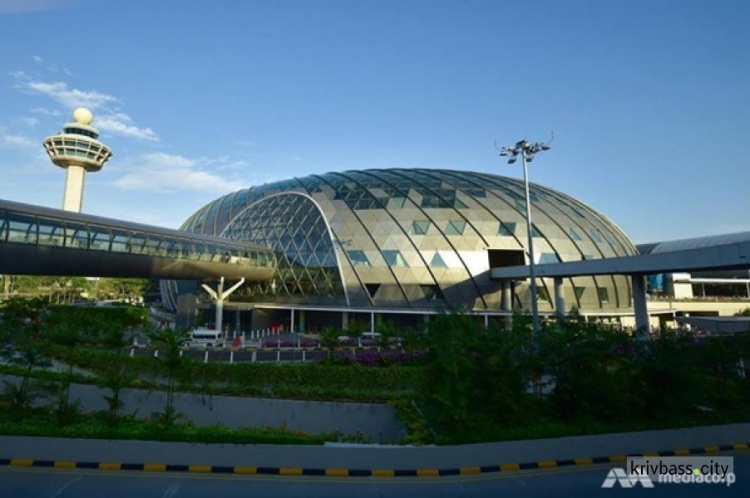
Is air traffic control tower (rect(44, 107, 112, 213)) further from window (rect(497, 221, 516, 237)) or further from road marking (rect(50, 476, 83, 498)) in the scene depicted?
road marking (rect(50, 476, 83, 498))

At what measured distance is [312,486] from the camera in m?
10.3

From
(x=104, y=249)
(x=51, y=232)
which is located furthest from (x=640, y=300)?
(x=51, y=232)

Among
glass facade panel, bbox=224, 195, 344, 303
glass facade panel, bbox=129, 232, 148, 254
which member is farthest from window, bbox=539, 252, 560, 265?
glass facade panel, bbox=129, 232, 148, 254

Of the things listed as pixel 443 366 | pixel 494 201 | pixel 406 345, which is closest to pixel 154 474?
pixel 443 366

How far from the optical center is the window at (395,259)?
39062 millimetres

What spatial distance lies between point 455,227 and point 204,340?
2582cm

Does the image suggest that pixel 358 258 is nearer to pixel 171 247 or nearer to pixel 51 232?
pixel 171 247

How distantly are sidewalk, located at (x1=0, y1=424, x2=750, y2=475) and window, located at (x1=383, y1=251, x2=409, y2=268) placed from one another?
2723cm

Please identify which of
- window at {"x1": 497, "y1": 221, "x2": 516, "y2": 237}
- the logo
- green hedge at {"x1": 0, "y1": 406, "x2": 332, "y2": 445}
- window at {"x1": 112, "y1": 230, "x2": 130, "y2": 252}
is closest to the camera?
the logo

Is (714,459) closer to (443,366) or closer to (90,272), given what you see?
(443,366)

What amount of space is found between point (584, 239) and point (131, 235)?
43.5 meters

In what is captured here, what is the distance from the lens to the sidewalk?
1120cm

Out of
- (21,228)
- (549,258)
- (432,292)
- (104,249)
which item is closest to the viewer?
(21,228)

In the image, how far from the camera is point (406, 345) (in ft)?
74.9
